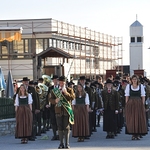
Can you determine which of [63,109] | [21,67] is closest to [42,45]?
[21,67]

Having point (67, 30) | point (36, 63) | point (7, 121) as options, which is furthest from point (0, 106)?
point (67, 30)

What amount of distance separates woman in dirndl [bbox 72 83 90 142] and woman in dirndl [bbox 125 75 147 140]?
3.75 feet

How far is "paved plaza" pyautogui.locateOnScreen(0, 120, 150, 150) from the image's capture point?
13.5 m

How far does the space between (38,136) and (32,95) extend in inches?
80.1

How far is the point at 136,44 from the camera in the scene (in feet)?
282

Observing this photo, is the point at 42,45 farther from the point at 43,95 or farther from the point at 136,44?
the point at 136,44

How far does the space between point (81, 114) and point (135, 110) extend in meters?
1.50

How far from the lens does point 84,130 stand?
14.9 metres

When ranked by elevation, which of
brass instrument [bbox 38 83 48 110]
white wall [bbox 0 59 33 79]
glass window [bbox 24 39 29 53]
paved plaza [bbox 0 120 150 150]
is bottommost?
paved plaza [bbox 0 120 150 150]

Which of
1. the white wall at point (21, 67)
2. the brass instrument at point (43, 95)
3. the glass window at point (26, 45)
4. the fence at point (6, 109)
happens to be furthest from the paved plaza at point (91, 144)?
the glass window at point (26, 45)

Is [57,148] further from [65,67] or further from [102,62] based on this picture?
[102,62]

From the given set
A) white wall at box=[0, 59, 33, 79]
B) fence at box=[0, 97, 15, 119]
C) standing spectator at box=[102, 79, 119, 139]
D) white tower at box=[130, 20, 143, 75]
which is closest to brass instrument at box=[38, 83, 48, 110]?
fence at box=[0, 97, 15, 119]

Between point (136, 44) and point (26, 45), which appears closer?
point (26, 45)

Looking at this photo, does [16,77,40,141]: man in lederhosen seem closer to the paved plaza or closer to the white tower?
the paved plaza
